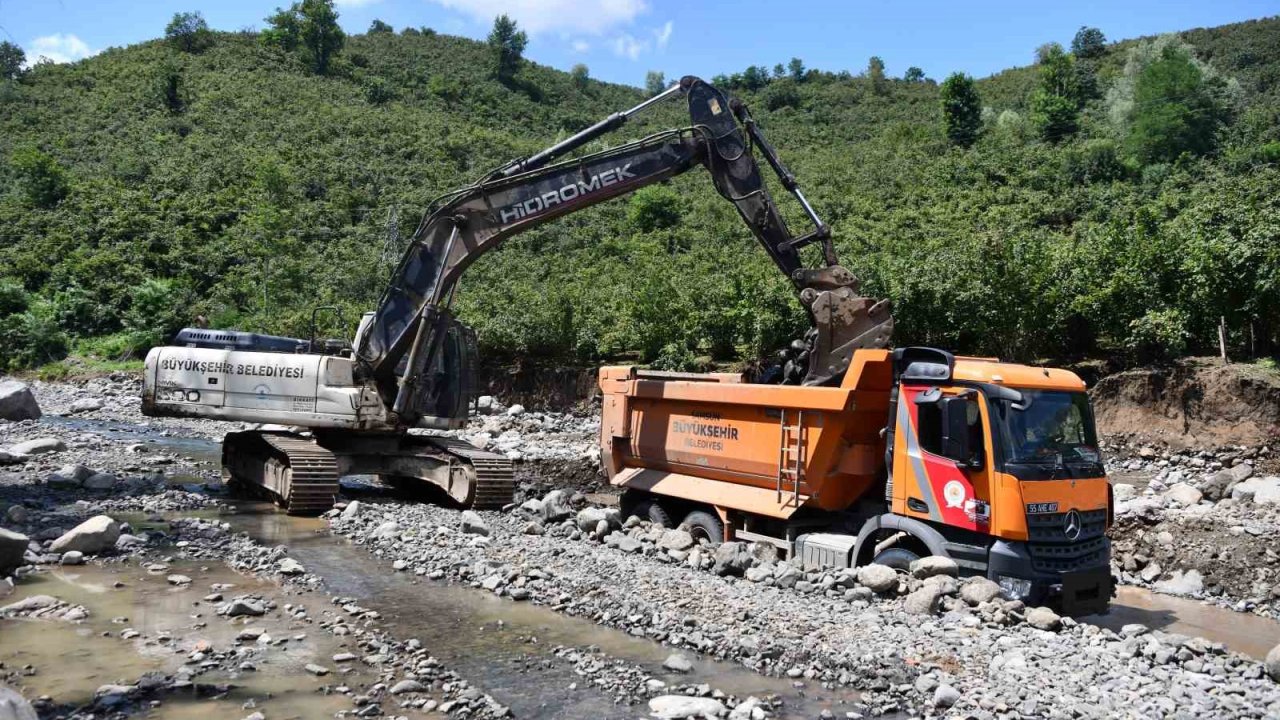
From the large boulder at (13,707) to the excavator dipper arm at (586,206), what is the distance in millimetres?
7992

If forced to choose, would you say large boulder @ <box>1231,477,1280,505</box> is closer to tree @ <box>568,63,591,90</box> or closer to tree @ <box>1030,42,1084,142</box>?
tree @ <box>1030,42,1084,142</box>

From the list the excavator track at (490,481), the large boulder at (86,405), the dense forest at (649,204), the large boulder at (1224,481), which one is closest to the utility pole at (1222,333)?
the dense forest at (649,204)

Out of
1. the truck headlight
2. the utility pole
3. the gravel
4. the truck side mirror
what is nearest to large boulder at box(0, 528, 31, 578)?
the gravel

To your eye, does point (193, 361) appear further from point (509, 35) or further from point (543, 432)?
point (509, 35)

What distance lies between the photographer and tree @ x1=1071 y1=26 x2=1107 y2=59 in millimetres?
68312

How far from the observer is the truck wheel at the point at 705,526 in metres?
11.0

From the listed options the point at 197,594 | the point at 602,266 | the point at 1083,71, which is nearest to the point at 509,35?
the point at 1083,71

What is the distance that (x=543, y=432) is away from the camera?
23234 mm

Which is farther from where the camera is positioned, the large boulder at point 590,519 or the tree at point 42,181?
the tree at point 42,181

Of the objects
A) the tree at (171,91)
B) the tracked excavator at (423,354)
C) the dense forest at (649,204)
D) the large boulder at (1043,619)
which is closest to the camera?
the large boulder at (1043,619)

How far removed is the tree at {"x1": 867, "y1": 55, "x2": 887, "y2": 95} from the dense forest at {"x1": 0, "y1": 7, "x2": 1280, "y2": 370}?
1.59 feet

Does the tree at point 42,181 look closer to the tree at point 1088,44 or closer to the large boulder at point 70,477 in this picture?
the large boulder at point 70,477

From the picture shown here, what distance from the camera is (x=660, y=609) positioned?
26.5 ft

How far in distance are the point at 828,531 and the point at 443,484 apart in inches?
225
